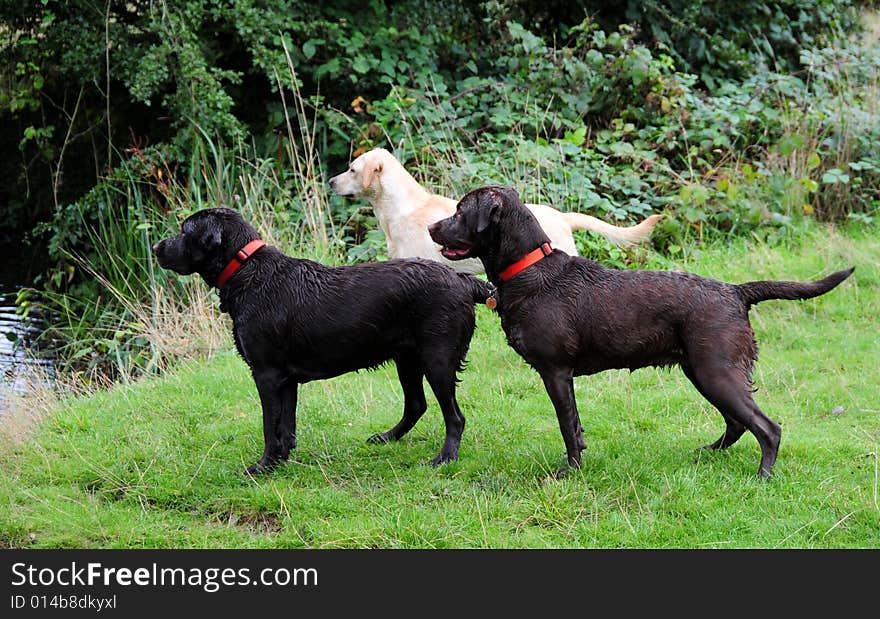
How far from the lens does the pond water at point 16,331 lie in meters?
7.72

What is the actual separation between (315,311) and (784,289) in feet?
7.90

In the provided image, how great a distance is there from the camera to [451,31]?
12648 millimetres

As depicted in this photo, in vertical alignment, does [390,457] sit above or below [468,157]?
below

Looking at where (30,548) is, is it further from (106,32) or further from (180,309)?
(106,32)

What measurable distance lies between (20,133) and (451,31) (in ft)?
18.5

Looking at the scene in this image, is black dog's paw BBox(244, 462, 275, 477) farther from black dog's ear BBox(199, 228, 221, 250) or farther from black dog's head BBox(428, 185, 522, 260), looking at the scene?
black dog's head BBox(428, 185, 522, 260)

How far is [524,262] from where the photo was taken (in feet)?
16.9

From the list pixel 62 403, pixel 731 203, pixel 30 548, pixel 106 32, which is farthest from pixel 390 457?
pixel 106 32

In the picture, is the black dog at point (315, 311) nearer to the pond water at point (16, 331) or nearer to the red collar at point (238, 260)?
the red collar at point (238, 260)

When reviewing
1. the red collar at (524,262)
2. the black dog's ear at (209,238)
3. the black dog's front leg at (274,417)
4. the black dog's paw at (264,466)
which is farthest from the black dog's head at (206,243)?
the red collar at (524,262)

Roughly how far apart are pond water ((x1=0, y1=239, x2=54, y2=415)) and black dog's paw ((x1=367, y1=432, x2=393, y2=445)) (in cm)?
282

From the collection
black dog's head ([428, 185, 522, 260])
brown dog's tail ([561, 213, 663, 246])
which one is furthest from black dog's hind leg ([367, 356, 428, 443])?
brown dog's tail ([561, 213, 663, 246])

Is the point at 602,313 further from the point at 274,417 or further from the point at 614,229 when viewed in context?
the point at 614,229

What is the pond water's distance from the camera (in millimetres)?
7723
